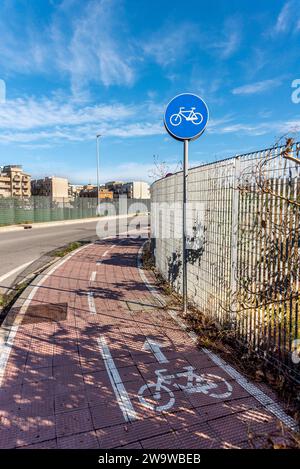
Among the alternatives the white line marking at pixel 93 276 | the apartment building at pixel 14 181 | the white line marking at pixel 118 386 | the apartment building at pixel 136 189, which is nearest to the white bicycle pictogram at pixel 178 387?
the white line marking at pixel 118 386

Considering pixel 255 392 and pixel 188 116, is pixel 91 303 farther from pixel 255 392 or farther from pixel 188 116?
pixel 188 116

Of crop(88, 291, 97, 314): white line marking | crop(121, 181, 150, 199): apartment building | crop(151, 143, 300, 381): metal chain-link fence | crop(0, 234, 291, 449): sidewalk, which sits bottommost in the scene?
crop(0, 234, 291, 449): sidewalk

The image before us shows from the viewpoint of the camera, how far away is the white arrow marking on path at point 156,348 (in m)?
3.68

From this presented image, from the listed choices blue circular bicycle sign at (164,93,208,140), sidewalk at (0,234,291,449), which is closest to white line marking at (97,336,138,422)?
sidewalk at (0,234,291,449)

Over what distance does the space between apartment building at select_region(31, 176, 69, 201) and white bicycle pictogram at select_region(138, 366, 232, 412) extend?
356ft

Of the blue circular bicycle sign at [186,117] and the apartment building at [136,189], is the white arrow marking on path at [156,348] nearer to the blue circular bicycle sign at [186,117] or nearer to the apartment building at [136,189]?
the blue circular bicycle sign at [186,117]

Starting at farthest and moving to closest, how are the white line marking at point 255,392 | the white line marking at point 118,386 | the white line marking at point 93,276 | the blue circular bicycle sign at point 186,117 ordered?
the white line marking at point 93,276, the blue circular bicycle sign at point 186,117, the white line marking at point 118,386, the white line marking at point 255,392

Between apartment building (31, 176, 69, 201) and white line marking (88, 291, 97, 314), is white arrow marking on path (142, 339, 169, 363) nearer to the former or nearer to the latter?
white line marking (88, 291, 97, 314)

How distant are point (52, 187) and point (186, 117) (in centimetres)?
11104

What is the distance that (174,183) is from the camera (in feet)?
21.1

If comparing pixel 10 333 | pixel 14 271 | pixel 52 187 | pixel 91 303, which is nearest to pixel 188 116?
pixel 91 303

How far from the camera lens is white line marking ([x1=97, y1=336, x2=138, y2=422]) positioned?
2.74 meters

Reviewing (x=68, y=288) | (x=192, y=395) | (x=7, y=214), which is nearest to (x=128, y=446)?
A: (x=192, y=395)

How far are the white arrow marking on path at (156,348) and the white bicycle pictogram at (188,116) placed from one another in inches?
138
